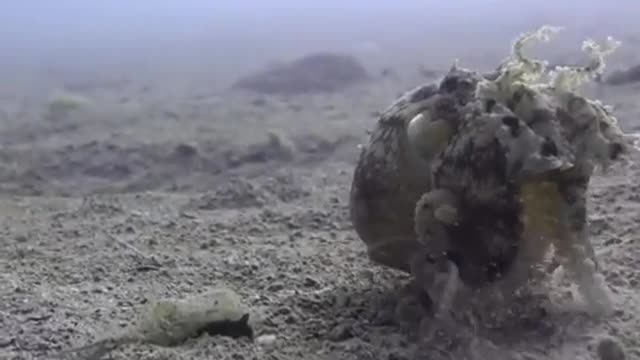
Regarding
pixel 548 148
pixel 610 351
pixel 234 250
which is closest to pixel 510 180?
pixel 548 148

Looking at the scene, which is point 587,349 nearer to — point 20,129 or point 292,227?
point 292,227

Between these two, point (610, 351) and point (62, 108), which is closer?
point (610, 351)

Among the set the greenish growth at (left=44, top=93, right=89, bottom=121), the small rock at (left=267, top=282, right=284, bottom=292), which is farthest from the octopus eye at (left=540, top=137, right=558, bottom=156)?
the greenish growth at (left=44, top=93, right=89, bottom=121)

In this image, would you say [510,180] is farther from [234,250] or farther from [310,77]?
[310,77]

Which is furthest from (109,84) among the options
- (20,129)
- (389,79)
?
(20,129)

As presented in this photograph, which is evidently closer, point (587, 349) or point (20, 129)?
point (587, 349)

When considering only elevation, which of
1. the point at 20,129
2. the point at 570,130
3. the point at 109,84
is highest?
the point at 570,130
